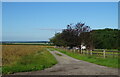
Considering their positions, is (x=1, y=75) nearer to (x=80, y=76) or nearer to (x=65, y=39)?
(x=80, y=76)

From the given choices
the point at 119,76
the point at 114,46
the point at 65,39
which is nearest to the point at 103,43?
the point at 114,46

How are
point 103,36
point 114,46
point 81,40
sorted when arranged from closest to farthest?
point 81,40 < point 114,46 < point 103,36

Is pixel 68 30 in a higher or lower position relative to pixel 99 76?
higher

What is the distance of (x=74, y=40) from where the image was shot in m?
36.1

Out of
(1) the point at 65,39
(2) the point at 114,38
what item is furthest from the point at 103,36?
(1) the point at 65,39

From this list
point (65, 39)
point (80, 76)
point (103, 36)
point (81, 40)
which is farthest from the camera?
point (103, 36)

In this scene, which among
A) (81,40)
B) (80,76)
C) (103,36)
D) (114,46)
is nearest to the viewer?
(80,76)

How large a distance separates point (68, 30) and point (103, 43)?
4035 cm

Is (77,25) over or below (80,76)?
over

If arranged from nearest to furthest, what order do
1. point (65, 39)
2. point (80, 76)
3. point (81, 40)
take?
1. point (80, 76)
2. point (81, 40)
3. point (65, 39)

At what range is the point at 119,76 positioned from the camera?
33.2 feet

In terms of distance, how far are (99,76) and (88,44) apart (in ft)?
85.7

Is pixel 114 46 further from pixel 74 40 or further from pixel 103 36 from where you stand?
pixel 74 40

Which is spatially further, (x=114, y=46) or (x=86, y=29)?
(x=114, y=46)
